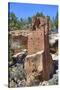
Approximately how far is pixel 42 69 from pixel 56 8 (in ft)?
2.02

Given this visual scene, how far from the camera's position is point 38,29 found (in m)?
2.16

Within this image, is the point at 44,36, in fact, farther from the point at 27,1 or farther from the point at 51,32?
the point at 27,1

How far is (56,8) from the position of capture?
2.21 meters

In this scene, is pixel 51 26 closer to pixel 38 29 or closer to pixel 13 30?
pixel 38 29

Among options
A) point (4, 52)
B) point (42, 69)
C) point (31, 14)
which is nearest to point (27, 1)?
point (31, 14)

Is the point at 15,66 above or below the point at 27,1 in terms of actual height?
below

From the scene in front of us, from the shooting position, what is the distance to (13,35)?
2100 millimetres

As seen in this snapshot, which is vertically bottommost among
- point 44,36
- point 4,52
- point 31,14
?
point 4,52

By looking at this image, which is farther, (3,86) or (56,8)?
(56,8)

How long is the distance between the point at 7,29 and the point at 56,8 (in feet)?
1.75

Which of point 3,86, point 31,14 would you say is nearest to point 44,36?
point 31,14

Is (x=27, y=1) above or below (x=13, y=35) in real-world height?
above

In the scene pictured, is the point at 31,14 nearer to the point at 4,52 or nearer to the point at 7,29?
the point at 7,29

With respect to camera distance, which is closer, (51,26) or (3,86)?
(3,86)
